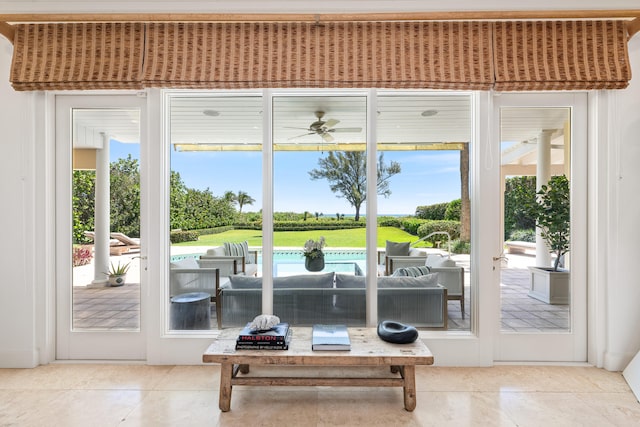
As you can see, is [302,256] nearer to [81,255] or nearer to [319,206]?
[319,206]

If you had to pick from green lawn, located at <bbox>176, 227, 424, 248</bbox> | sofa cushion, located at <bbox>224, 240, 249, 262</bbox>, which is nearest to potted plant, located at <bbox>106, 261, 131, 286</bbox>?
green lawn, located at <bbox>176, 227, 424, 248</bbox>

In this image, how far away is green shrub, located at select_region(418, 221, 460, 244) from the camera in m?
3.07

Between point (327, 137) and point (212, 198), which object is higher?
point (327, 137)

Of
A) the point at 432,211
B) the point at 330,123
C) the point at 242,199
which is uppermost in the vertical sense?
the point at 330,123

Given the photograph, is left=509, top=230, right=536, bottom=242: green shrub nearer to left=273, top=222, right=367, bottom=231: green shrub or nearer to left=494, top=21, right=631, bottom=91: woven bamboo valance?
left=494, top=21, right=631, bottom=91: woven bamboo valance

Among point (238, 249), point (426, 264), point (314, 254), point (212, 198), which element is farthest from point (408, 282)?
point (212, 198)

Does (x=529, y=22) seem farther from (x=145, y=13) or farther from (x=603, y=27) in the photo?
(x=145, y=13)

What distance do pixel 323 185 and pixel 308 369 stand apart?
1541 millimetres

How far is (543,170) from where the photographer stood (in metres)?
3.00

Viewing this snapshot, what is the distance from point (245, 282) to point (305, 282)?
20.2 inches

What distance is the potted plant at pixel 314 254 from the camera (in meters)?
3.10

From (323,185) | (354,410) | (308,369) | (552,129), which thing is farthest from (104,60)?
(552,129)

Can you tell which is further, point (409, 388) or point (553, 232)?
point (553, 232)

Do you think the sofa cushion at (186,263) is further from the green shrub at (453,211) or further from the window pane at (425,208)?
the green shrub at (453,211)
